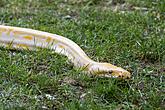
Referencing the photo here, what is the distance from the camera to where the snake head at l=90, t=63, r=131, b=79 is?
6.18 m

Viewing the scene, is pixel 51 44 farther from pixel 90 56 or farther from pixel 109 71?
pixel 109 71

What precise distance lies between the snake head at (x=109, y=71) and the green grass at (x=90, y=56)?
90 millimetres

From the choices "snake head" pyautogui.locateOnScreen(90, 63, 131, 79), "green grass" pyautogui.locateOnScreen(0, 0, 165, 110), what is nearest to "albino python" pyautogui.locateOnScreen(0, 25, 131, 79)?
"snake head" pyautogui.locateOnScreen(90, 63, 131, 79)

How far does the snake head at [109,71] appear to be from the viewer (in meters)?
6.18

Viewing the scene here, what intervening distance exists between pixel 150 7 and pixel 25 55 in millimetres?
3140

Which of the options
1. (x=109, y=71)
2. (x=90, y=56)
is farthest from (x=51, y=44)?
(x=109, y=71)

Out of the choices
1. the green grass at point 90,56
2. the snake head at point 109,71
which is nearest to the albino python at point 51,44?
the snake head at point 109,71

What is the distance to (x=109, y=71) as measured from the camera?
6.23m

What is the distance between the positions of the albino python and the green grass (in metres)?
0.13

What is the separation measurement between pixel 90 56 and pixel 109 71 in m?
0.97

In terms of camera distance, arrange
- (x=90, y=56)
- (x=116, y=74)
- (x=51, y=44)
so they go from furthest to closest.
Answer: (x=51, y=44)
(x=90, y=56)
(x=116, y=74)

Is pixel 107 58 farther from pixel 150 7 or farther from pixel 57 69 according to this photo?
pixel 150 7

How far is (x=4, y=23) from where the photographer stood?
28.5 ft

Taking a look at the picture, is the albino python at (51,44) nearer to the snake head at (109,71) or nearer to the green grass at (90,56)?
the snake head at (109,71)
